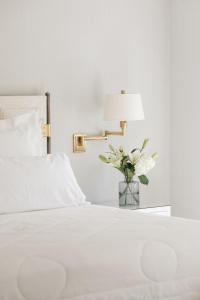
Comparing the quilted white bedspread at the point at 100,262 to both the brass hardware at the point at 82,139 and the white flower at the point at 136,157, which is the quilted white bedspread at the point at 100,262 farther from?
the brass hardware at the point at 82,139

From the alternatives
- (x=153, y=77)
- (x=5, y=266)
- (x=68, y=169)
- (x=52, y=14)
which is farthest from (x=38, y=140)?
(x=5, y=266)

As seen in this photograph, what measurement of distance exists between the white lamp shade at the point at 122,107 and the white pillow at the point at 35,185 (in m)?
0.84

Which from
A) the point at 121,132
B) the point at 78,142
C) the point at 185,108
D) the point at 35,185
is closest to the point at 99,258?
the point at 35,185

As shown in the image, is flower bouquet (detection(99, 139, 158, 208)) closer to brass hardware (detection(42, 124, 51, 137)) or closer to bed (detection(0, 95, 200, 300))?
brass hardware (detection(42, 124, 51, 137))

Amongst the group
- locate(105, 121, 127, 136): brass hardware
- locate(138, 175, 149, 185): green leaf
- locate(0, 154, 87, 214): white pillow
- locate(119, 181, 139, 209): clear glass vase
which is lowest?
locate(119, 181, 139, 209): clear glass vase

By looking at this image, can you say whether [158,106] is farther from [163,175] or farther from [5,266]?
[5,266]

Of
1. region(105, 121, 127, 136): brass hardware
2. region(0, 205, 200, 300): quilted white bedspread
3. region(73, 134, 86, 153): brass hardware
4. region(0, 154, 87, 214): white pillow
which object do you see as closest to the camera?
region(0, 205, 200, 300): quilted white bedspread

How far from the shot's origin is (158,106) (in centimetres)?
497

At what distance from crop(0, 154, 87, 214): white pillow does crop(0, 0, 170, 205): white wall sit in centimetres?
79

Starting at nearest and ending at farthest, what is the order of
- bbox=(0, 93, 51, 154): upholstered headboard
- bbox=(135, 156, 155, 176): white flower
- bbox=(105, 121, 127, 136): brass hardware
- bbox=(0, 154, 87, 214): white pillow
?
bbox=(0, 154, 87, 214): white pillow < bbox=(0, 93, 51, 154): upholstered headboard < bbox=(135, 156, 155, 176): white flower < bbox=(105, 121, 127, 136): brass hardware

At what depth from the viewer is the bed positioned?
7.08 feet

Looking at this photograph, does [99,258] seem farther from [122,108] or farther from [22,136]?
[122,108]

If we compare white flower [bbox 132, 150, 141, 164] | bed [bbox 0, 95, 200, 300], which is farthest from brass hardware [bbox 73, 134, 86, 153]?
bed [bbox 0, 95, 200, 300]

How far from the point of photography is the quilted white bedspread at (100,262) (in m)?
2.15
